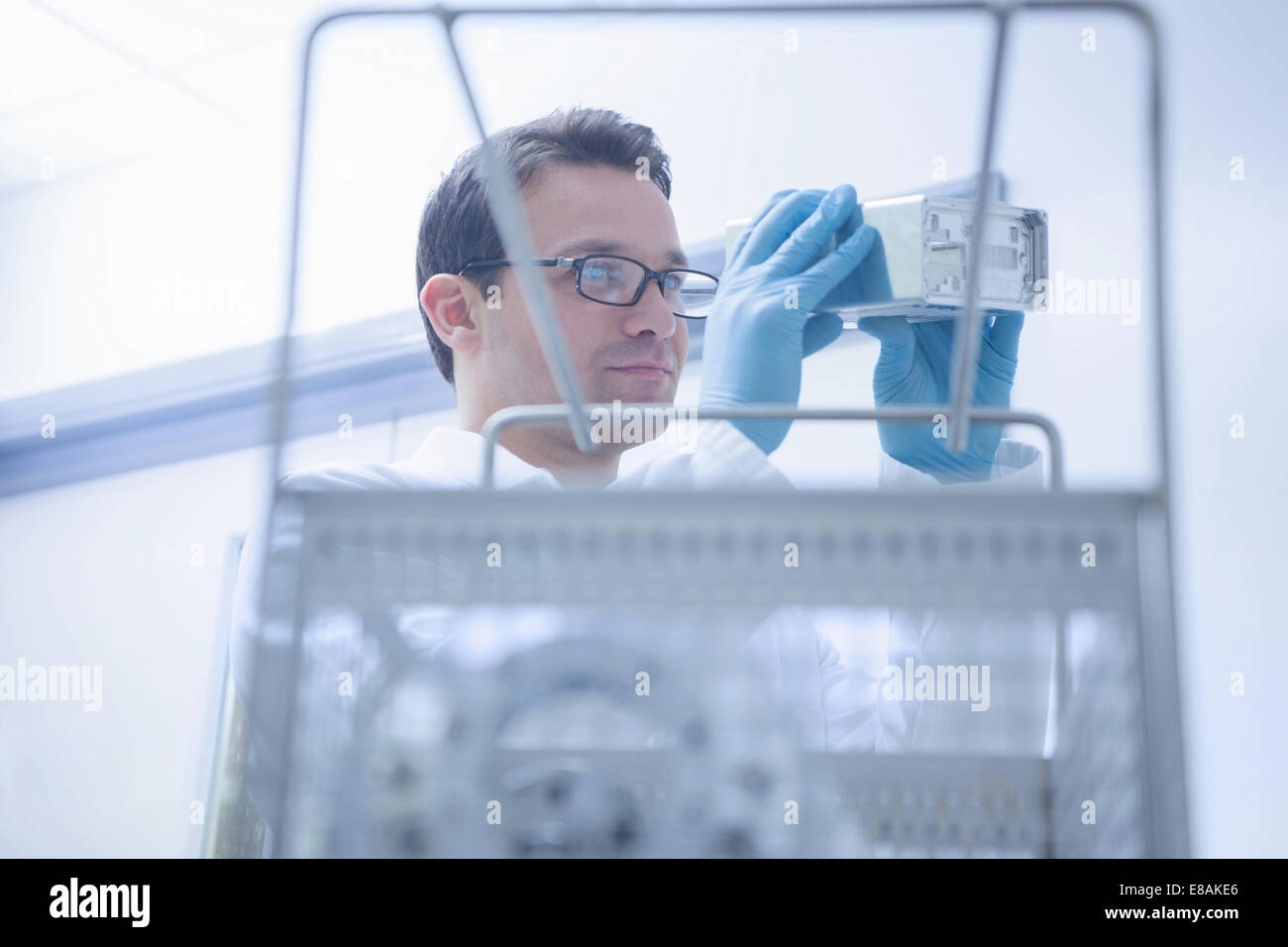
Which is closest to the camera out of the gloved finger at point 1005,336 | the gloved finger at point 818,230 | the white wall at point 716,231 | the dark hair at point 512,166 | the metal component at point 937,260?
the metal component at point 937,260

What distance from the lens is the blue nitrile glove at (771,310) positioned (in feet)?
1.94

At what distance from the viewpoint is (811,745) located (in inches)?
8.4

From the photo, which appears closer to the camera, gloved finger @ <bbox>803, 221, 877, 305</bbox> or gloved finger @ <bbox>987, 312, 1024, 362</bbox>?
gloved finger @ <bbox>803, 221, 877, 305</bbox>

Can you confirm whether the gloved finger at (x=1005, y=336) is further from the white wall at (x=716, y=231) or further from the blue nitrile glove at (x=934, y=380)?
the white wall at (x=716, y=231)

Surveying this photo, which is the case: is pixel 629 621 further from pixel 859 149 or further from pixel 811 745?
pixel 859 149

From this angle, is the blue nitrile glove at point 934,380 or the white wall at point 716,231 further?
the white wall at point 716,231

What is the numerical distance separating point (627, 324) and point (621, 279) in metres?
0.04

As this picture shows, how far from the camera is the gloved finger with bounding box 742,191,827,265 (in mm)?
621

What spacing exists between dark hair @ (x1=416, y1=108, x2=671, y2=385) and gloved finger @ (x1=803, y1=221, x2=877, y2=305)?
1.08ft

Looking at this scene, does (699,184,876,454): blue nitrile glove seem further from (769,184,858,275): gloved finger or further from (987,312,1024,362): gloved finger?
(987,312,1024,362): gloved finger

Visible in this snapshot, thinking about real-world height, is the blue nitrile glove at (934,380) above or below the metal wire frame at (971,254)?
above

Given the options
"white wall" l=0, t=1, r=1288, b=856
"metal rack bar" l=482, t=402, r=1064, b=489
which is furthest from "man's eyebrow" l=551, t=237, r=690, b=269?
"metal rack bar" l=482, t=402, r=1064, b=489

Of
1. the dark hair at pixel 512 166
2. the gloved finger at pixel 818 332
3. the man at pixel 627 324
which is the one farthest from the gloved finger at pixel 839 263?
the dark hair at pixel 512 166

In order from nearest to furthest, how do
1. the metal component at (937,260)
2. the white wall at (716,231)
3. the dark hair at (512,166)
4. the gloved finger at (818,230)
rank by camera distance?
the metal component at (937,260)
the gloved finger at (818,230)
the dark hair at (512,166)
the white wall at (716,231)
